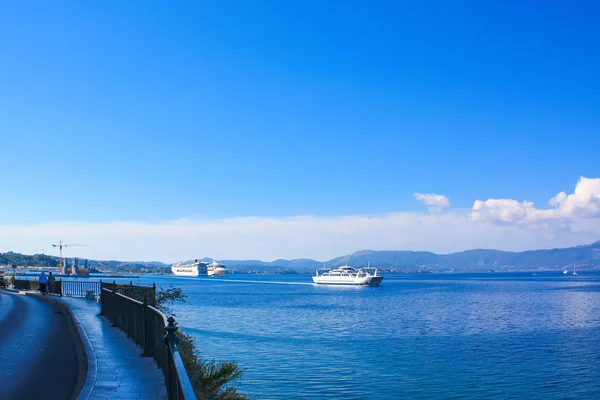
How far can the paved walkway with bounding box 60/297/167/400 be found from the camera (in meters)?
9.35

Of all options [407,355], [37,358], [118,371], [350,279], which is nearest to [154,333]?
[118,371]

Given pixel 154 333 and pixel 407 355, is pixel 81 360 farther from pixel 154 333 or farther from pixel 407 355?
pixel 407 355

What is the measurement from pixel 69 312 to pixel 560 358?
23.3 meters

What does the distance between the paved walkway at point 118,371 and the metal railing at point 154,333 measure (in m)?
0.21

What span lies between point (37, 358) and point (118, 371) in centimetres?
305

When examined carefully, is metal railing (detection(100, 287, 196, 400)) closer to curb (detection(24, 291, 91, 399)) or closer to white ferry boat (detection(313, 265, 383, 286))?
curb (detection(24, 291, 91, 399))

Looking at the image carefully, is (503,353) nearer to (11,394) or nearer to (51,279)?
(11,394)

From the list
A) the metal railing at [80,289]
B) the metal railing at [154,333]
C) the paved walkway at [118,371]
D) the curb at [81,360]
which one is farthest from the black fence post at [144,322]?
the metal railing at [80,289]

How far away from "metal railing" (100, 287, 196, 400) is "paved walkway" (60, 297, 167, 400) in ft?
0.69

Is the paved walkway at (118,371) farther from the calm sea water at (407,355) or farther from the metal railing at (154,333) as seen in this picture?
the calm sea water at (407,355)

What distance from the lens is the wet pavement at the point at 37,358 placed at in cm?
996

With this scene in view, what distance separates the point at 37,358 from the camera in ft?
42.5

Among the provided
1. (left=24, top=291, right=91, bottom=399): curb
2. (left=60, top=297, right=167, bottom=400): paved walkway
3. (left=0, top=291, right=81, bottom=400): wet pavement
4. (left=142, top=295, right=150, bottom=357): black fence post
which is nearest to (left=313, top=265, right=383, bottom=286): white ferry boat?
(left=0, top=291, right=81, bottom=400): wet pavement

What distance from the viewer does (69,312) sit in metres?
23.8
